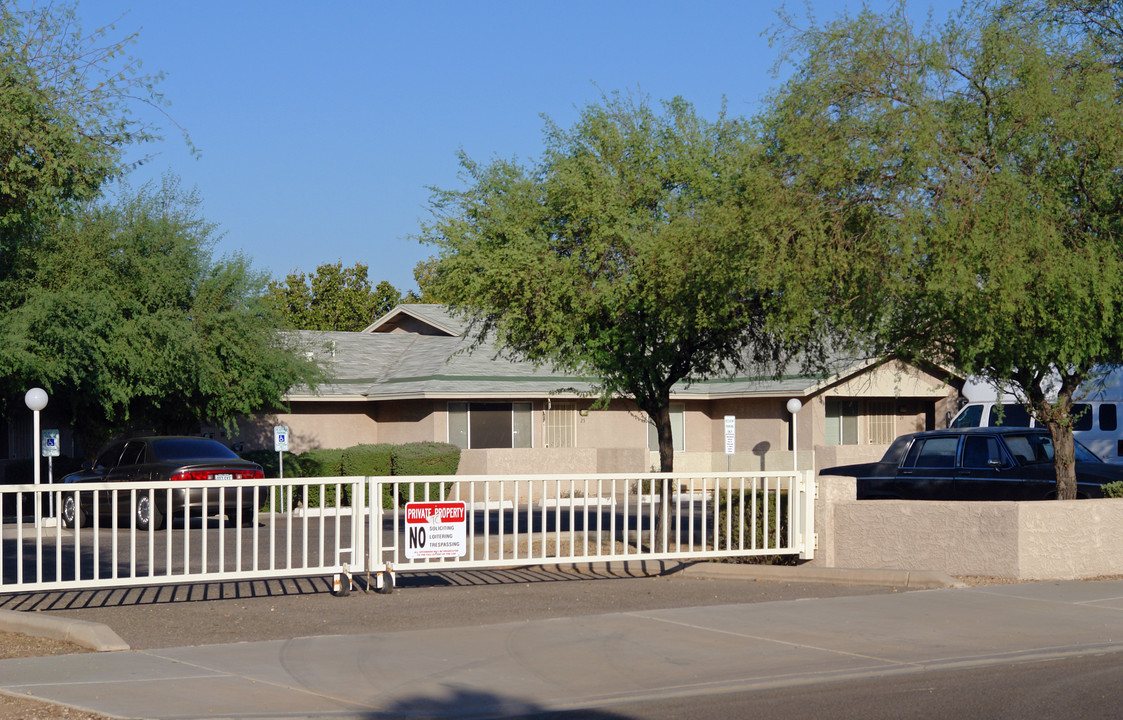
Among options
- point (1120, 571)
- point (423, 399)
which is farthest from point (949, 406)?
point (1120, 571)

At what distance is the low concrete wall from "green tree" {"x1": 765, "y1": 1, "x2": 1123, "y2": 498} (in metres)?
1.60

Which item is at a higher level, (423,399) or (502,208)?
(502,208)

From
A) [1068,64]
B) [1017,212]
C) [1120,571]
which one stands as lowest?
[1120,571]

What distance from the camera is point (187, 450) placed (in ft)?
73.2

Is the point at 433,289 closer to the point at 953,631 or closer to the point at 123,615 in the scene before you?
the point at 123,615

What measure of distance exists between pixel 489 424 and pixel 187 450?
11530mm

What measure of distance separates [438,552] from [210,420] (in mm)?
17317

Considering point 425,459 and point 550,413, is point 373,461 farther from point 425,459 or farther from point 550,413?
point 550,413

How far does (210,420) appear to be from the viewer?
92.8ft

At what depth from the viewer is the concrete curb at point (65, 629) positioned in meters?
9.25

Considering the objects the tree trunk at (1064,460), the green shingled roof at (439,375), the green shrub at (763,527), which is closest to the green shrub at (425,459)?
the green shingled roof at (439,375)

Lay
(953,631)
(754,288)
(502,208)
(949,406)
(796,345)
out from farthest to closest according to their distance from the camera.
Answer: (949,406), (502,208), (796,345), (754,288), (953,631)

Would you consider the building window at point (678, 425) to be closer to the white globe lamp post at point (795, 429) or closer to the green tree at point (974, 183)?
the white globe lamp post at point (795, 429)

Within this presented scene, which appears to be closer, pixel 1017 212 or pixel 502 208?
pixel 1017 212
